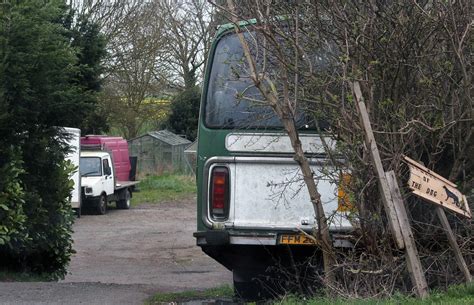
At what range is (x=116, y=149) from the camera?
122 feet

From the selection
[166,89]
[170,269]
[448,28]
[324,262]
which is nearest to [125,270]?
[170,269]

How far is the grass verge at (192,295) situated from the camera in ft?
33.7

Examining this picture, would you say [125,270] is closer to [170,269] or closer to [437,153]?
[170,269]

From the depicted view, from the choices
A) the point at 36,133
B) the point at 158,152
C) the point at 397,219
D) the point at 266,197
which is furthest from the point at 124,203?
the point at 397,219

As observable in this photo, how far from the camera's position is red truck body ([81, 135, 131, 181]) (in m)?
33.9

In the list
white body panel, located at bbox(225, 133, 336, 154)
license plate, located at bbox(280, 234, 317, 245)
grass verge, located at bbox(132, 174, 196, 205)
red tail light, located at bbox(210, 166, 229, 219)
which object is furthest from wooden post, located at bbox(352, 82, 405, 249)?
grass verge, located at bbox(132, 174, 196, 205)

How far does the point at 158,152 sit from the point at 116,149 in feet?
28.9

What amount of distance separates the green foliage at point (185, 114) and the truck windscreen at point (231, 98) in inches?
1377

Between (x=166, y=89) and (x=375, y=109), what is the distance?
38.7 metres

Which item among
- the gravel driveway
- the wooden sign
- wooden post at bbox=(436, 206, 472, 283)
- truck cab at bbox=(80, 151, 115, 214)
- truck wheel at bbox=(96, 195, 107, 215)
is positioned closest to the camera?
the wooden sign

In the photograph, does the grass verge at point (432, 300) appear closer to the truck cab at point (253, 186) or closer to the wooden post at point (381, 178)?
the wooden post at point (381, 178)

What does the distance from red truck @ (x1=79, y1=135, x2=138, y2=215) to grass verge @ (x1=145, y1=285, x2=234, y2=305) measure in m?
19.4

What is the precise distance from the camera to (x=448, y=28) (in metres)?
7.57

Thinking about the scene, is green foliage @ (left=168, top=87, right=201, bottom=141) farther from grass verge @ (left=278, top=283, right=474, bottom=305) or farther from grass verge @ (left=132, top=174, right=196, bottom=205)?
grass verge @ (left=278, top=283, right=474, bottom=305)
